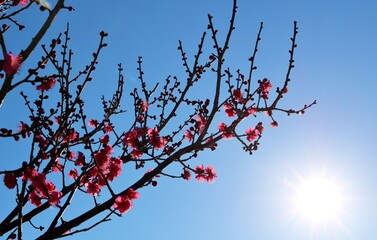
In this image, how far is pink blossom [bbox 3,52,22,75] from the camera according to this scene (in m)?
3.74

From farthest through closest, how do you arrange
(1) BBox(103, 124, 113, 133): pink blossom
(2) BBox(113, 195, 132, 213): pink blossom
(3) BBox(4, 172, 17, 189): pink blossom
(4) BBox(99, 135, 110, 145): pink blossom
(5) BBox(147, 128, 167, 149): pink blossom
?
(1) BBox(103, 124, 113, 133): pink blossom < (4) BBox(99, 135, 110, 145): pink blossom < (5) BBox(147, 128, 167, 149): pink blossom < (3) BBox(4, 172, 17, 189): pink blossom < (2) BBox(113, 195, 132, 213): pink blossom

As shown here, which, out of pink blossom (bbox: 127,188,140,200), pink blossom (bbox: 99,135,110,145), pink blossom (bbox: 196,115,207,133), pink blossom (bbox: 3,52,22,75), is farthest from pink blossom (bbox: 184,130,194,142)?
pink blossom (bbox: 3,52,22,75)

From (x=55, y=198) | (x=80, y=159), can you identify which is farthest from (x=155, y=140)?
(x=55, y=198)

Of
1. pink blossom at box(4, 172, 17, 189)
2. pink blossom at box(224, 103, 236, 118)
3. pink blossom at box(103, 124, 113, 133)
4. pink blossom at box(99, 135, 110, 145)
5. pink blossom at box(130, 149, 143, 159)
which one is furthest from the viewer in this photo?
pink blossom at box(103, 124, 113, 133)

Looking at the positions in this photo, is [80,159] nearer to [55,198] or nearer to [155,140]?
[55,198]

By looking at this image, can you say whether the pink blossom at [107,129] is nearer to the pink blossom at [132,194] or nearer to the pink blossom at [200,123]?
the pink blossom at [200,123]

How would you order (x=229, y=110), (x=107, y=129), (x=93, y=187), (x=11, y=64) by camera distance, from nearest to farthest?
(x=11, y=64) → (x=93, y=187) → (x=229, y=110) → (x=107, y=129)

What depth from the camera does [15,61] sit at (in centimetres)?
377

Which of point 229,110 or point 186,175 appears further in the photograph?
point 229,110

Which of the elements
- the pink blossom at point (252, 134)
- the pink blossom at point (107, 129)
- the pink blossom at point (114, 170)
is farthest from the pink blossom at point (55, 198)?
→ the pink blossom at point (252, 134)

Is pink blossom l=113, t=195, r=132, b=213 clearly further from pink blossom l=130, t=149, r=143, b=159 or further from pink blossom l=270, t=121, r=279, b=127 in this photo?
pink blossom l=270, t=121, r=279, b=127

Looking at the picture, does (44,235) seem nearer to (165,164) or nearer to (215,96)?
(165,164)

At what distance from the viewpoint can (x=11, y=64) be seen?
3.74 meters

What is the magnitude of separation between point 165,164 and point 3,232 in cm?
223
